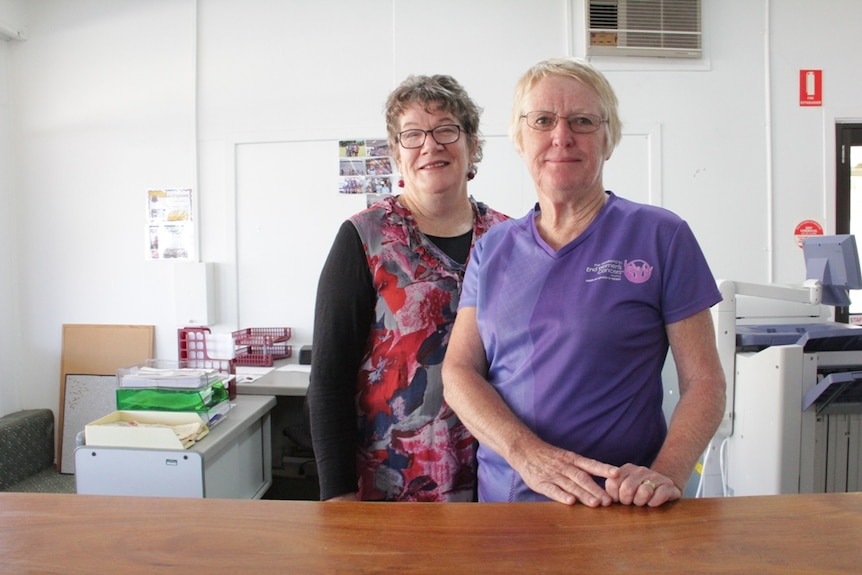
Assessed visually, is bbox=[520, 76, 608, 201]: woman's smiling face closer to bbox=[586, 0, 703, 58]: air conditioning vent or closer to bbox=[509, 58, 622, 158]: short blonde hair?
bbox=[509, 58, 622, 158]: short blonde hair

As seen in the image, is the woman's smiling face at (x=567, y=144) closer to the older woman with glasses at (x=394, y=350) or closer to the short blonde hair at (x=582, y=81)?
the short blonde hair at (x=582, y=81)

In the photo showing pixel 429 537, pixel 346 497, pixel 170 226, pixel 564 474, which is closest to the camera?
pixel 429 537

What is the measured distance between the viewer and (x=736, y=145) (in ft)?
10.2

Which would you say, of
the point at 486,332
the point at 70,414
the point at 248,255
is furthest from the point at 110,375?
the point at 486,332

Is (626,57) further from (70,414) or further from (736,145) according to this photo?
(70,414)

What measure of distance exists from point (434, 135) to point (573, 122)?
0.33 metres

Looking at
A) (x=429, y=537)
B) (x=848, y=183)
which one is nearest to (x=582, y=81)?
(x=429, y=537)

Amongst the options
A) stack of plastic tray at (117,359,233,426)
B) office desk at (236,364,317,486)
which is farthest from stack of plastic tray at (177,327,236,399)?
stack of plastic tray at (117,359,233,426)

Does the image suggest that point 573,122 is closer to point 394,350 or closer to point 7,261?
point 394,350

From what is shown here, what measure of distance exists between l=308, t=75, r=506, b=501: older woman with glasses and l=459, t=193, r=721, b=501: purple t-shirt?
0.21 metres

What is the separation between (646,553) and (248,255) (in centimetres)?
309

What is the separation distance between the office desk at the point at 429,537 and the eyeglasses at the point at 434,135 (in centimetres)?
80

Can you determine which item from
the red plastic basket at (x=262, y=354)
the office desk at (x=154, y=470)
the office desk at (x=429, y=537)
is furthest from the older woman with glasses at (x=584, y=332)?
the red plastic basket at (x=262, y=354)

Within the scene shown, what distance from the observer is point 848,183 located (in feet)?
10.4
